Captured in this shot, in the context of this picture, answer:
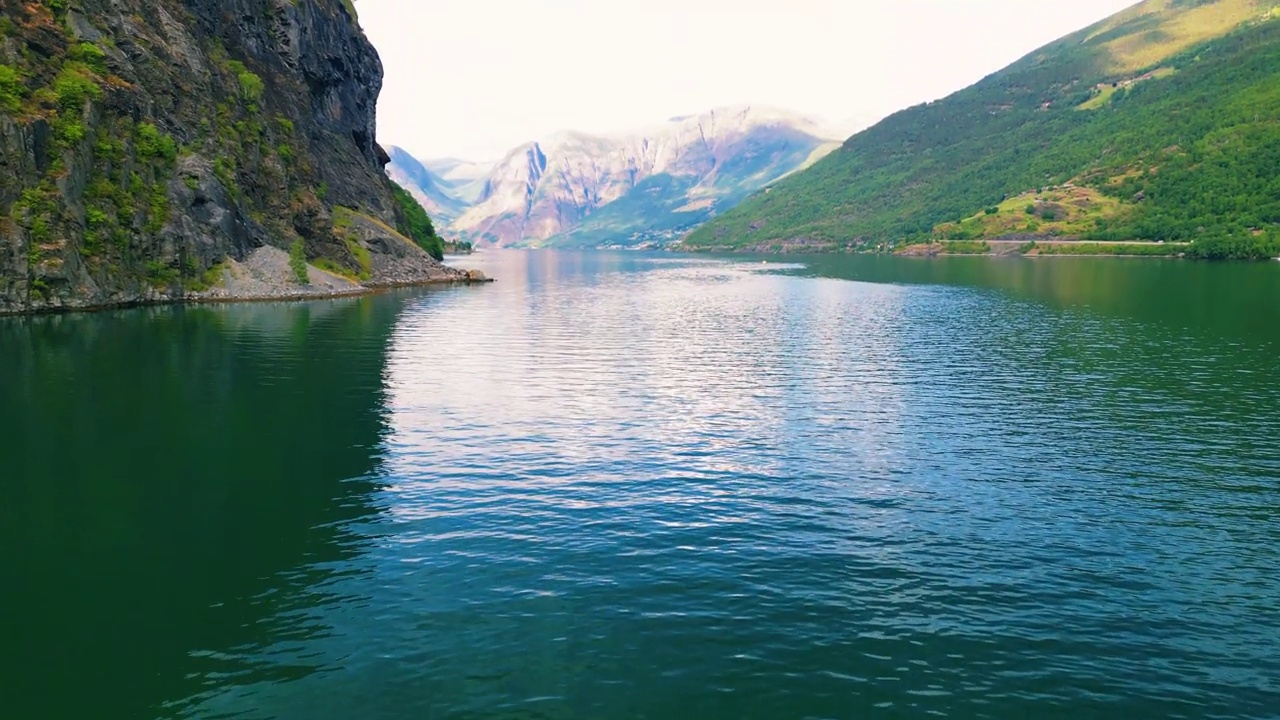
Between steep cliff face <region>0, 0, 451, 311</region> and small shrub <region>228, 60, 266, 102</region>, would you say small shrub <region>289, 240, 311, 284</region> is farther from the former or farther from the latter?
small shrub <region>228, 60, 266, 102</region>

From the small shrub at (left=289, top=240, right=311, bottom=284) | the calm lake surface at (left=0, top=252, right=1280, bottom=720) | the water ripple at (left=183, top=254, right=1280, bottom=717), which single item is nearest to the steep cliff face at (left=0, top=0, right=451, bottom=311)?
the small shrub at (left=289, top=240, right=311, bottom=284)

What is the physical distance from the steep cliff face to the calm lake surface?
40.5 m

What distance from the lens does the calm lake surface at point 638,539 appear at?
72.3ft

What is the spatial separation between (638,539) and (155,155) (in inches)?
5079

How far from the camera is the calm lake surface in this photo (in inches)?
867

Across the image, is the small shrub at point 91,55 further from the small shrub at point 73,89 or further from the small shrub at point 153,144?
the small shrub at point 153,144

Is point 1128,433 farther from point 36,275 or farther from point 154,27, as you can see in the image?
point 154,27

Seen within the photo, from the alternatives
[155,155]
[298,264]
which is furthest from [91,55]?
[298,264]

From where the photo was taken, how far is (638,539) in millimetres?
32750

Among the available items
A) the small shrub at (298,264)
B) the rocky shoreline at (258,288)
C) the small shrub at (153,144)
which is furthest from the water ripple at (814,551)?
the small shrub at (298,264)

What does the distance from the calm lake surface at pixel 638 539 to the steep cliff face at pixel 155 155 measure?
40.5m

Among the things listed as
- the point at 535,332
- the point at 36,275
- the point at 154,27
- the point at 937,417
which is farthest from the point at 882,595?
the point at 154,27

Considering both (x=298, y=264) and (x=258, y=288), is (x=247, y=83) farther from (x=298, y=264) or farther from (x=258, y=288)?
(x=258, y=288)

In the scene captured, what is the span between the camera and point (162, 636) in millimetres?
24312
